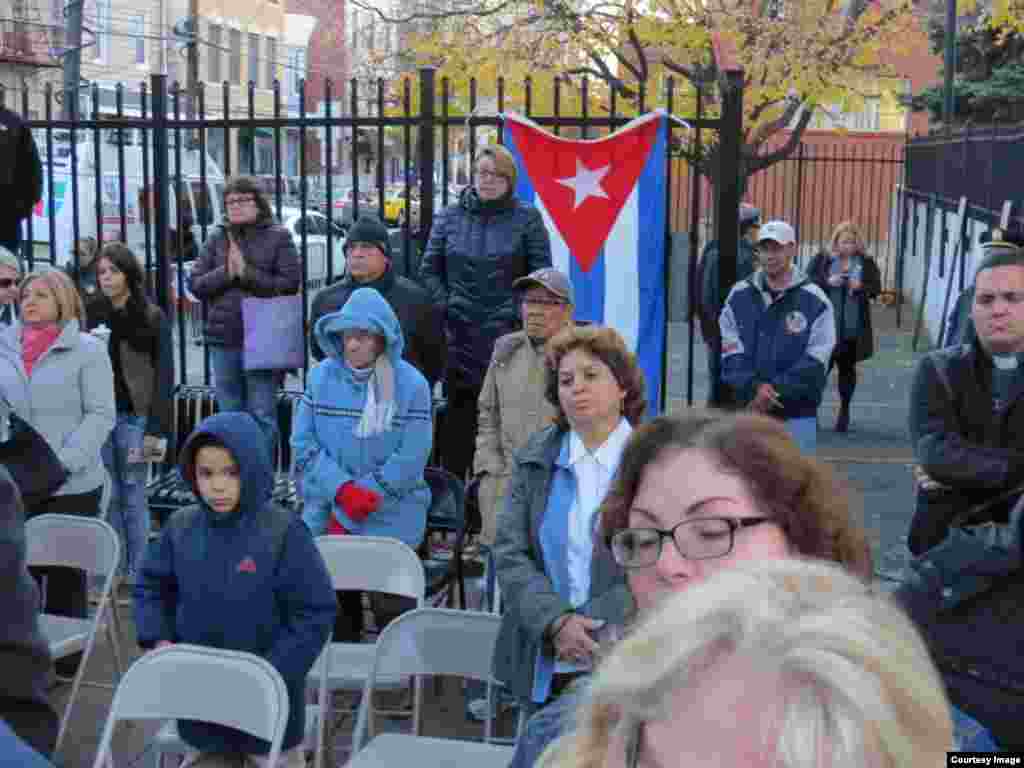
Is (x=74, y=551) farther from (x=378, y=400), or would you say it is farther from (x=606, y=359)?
(x=606, y=359)

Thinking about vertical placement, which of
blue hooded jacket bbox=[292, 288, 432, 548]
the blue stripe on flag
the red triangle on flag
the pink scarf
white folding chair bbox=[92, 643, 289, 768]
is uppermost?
the red triangle on flag

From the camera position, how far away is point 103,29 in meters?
36.9

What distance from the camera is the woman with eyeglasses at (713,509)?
215cm

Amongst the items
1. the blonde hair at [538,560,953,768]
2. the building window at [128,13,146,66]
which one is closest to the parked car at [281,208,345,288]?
the building window at [128,13,146,66]

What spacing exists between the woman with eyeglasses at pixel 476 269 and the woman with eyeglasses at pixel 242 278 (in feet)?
2.89

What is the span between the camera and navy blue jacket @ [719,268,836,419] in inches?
278

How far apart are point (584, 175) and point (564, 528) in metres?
3.74

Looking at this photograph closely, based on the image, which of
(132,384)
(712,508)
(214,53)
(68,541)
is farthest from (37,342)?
(214,53)

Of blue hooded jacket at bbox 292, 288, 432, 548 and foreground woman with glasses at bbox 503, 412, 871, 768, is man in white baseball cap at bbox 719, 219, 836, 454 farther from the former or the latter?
foreground woman with glasses at bbox 503, 412, 871, 768

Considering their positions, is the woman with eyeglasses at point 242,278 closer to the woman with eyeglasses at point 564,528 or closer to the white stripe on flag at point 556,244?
the white stripe on flag at point 556,244

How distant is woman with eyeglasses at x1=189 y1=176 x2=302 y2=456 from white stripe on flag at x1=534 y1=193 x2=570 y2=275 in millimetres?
1393

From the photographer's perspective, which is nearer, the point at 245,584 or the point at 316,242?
the point at 245,584

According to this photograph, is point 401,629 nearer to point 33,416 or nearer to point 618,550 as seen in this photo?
point 618,550

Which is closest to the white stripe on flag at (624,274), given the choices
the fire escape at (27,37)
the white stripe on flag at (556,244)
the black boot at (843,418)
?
the white stripe on flag at (556,244)
